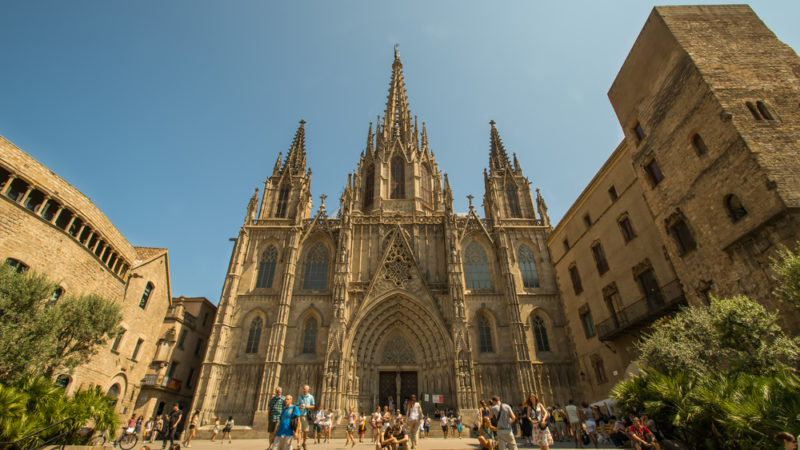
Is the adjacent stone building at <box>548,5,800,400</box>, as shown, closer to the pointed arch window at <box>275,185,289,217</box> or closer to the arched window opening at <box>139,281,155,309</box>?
the pointed arch window at <box>275,185,289,217</box>

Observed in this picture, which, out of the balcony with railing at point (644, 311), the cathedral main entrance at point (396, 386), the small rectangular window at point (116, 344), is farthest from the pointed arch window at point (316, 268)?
the balcony with railing at point (644, 311)

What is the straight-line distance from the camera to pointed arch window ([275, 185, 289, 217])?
29.5m

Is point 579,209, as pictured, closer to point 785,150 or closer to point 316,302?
point 785,150

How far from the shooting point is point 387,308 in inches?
943

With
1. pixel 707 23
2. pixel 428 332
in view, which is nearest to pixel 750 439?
pixel 707 23

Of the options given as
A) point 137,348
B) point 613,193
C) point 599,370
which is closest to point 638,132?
point 613,193

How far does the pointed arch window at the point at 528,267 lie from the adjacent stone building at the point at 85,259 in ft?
75.8

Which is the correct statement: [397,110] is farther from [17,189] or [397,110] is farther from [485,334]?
[17,189]

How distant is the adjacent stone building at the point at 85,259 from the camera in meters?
14.2

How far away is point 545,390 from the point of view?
2161 centimetres

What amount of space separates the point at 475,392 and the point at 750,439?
15102mm

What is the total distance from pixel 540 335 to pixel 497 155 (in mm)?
16562

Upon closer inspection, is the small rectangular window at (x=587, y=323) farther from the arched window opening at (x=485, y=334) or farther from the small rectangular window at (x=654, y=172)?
the small rectangular window at (x=654, y=172)

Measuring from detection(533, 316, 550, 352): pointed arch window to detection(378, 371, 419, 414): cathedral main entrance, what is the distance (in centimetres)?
821
